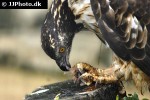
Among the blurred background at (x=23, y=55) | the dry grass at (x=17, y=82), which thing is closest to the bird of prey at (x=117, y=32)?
the blurred background at (x=23, y=55)

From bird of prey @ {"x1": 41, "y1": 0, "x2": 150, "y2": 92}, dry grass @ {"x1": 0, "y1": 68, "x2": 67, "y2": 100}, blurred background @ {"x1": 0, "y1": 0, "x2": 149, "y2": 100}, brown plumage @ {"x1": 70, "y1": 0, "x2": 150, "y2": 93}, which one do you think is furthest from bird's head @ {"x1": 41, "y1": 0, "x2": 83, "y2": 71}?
dry grass @ {"x1": 0, "y1": 68, "x2": 67, "y2": 100}

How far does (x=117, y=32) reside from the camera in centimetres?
482

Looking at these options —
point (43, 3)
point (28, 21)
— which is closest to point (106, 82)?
point (43, 3)

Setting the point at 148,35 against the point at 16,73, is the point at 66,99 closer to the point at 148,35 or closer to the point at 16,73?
the point at 148,35

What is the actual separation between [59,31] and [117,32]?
532 mm

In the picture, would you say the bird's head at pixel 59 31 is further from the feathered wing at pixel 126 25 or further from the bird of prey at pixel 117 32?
the feathered wing at pixel 126 25

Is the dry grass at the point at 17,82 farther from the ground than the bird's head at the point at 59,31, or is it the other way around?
the bird's head at the point at 59,31

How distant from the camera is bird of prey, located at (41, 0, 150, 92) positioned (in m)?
4.79

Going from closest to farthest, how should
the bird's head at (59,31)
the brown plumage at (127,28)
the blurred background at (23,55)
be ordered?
the brown plumage at (127,28)
the bird's head at (59,31)
the blurred background at (23,55)

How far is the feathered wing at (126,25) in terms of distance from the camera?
188 inches

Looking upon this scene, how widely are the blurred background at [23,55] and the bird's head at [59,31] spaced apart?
323cm

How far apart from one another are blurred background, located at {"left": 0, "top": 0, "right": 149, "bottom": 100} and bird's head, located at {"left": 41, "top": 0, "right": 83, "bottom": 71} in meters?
3.23

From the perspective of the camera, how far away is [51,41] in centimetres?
506

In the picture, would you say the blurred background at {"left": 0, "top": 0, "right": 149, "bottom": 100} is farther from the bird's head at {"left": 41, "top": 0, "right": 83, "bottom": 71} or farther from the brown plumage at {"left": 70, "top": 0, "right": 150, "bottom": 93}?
the brown plumage at {"left": 70, "top": 0, "right": 150, "bottom": 93}
